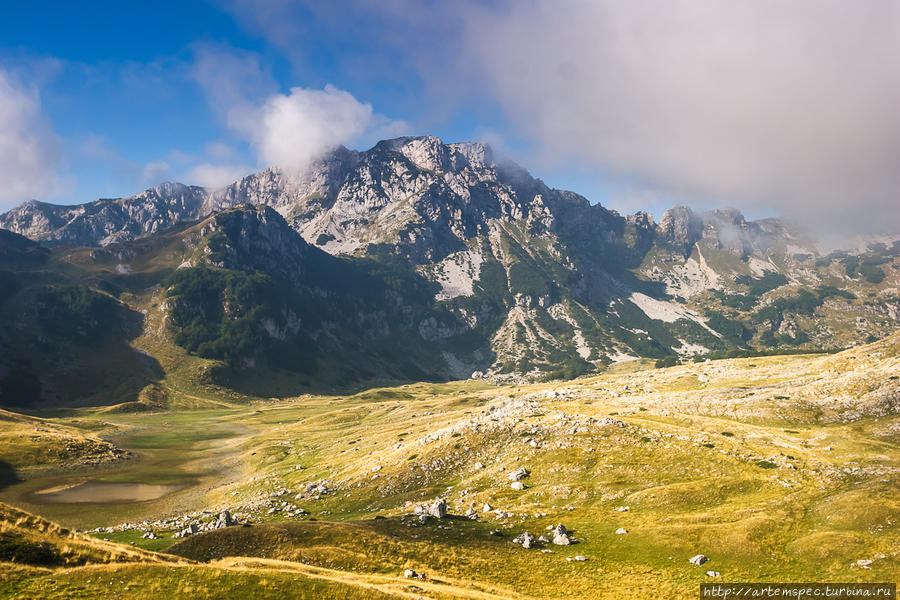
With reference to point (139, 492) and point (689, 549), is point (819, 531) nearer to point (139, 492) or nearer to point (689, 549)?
point (689, 549)

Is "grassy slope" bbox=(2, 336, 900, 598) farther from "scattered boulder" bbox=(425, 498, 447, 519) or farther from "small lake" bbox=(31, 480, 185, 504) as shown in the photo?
"small lake" bbox=(31, 480, 185, 504)

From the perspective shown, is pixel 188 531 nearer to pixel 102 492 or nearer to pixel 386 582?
pixel 386 582

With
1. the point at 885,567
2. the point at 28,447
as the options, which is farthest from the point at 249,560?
the point at 28,447

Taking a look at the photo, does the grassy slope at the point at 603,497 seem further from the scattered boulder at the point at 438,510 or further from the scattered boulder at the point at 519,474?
the scattered boulder at the point at 438,510

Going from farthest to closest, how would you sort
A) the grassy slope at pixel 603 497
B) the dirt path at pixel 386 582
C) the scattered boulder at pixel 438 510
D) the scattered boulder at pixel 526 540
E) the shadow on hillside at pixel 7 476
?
1. the shadow on hillside at pixel 7 476
2. the scattered boulder at pixel 438 510
3. the scattered boulder at pixel 526 540
4. the grassy slope at pixel 603 497
5. the dirt path at pixel 386 582

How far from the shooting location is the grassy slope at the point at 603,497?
32.4 metres

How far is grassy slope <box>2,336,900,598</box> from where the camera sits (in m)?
32.4

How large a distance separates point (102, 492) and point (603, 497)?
83990 millimetres

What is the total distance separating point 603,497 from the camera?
50.2 meters

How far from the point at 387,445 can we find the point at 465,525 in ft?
157

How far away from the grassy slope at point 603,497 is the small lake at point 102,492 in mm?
4553

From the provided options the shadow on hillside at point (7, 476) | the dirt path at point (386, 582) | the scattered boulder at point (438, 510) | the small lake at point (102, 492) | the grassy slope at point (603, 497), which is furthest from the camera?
the shadow on hillside at point (7, 476)

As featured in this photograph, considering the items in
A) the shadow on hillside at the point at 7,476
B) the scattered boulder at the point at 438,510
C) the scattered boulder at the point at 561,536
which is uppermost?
the scattered boulder at the point at 561,536

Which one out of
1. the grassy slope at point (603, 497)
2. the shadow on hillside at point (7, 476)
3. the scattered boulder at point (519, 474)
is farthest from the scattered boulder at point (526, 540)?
the shadow on hillside at point (7, 476)
